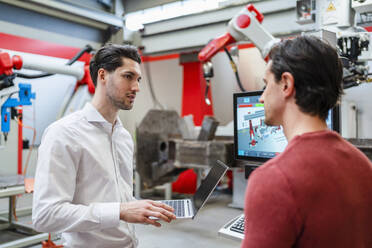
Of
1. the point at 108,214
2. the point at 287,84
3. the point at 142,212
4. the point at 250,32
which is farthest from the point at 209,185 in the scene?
the point at 250,32

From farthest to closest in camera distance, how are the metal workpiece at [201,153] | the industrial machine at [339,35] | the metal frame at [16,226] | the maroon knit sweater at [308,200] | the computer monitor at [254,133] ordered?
1. the metal workpiece at [201,153]
2. the metal frame at [16,226]
3. the industrial machine at [339,35]
4. the computer monitor at [254,133]
5. the maroon knit sweater at [308,200]

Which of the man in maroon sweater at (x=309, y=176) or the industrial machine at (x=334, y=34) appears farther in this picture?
the industrial machine at (x=334, y=34)

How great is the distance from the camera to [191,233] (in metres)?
Answer: 3.16

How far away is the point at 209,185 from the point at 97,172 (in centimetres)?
45

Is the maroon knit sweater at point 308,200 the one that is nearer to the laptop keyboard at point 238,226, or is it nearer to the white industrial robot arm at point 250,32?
the laptop keyboard at point 238,226

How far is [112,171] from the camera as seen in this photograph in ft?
4.22

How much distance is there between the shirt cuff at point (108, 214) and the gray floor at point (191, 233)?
181cm

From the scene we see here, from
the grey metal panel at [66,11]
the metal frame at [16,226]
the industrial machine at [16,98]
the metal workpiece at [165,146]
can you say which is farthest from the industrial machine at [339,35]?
the grey metal panel at [66,11]

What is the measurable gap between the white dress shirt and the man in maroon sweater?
67 cm

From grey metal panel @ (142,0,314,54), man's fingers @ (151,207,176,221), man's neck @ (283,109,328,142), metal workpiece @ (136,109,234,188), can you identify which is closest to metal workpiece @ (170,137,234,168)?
metal workpiece @ (136,109,234,188)

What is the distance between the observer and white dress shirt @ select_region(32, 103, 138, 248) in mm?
1112

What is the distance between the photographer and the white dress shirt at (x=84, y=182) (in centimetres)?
111

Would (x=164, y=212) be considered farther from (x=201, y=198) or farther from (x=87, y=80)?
(x=87, y=80)

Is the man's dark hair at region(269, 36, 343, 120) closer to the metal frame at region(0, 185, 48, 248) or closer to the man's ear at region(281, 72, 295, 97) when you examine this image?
the man's ear at region(281, 72, 295, 97)
